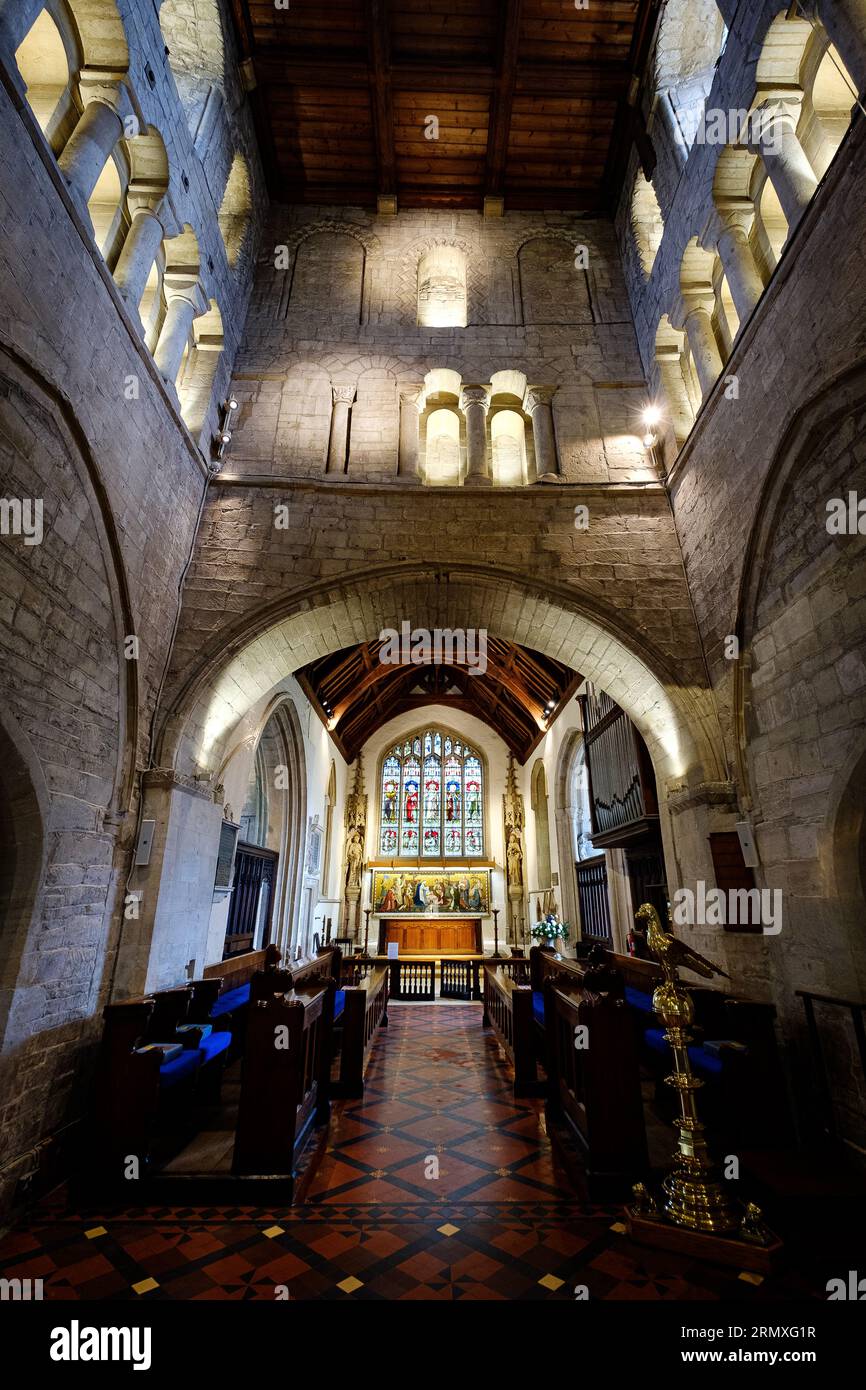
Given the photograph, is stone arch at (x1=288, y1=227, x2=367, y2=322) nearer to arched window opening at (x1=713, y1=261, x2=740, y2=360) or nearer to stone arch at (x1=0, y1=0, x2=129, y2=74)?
stone arch at (x1=0, y1=0, x2=129, y2=74)

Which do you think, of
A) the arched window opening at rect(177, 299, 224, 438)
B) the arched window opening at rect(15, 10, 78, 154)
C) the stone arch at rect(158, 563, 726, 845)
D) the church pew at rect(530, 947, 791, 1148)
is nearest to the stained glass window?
the stone arch at rect(158, 563, 726, 845)

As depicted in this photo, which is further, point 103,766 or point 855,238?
point 103,766

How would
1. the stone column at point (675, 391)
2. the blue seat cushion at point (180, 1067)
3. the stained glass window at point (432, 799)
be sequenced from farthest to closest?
1. the stained glass window at point (432, 799)
2. the stone column at point (675, 391)
3. the blue seat cushion at point (180, 1067)

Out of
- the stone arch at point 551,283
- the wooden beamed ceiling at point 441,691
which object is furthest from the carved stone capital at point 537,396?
the wooden beamed ceiling at point 441,691

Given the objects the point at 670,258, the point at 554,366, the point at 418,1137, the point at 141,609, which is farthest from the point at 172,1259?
the point at 670,258

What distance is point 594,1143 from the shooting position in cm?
268

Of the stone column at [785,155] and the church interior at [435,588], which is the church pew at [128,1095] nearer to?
the church interior at [435,588]

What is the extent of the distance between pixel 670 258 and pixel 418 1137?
282 inches

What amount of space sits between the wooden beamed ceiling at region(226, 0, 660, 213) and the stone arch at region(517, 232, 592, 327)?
0.70 meters

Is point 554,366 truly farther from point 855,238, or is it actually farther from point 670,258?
point 855,238

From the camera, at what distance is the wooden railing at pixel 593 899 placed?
788cm

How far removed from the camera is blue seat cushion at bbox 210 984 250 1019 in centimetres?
429

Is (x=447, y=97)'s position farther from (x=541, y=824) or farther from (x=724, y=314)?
(x=541, y=824)

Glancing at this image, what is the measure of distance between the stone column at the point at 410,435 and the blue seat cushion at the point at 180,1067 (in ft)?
15.1
